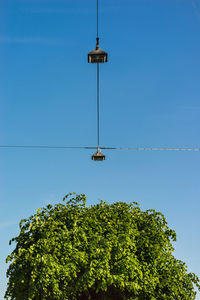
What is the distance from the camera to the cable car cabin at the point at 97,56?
49.3 ft

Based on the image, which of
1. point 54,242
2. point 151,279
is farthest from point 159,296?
point 54,242

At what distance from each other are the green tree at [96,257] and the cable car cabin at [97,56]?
29.4 feet

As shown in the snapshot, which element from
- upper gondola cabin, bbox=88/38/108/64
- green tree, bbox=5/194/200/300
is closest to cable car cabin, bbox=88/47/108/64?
upper gondola cabin, bbox=88/38/108/64

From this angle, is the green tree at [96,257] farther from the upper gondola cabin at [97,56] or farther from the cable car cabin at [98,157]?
the upper gondola cabin at [97,56]

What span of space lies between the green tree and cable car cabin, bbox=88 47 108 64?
8966mm

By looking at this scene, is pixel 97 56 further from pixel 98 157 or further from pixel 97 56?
pixel 98 157

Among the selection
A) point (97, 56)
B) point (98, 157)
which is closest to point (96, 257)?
Answer: point (98, 157)

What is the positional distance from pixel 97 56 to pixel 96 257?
32.4 feet

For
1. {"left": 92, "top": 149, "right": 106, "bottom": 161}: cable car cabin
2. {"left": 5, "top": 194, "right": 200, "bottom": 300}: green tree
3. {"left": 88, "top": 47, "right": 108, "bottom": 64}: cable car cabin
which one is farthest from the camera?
{"left": 5, "top": 194, "right": 200, "bottom": 300}: green tree

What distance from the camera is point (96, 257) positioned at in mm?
19750

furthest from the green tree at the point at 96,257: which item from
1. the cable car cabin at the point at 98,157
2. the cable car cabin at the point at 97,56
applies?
the cable car cabin at the point at 97,56

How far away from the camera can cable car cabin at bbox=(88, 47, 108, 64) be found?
15016mm

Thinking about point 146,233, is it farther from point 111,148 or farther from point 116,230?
point 111,148

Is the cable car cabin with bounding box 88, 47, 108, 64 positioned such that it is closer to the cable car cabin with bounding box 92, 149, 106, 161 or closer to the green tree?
the cable car cabin with bounding box 92, 149, 106, 161
